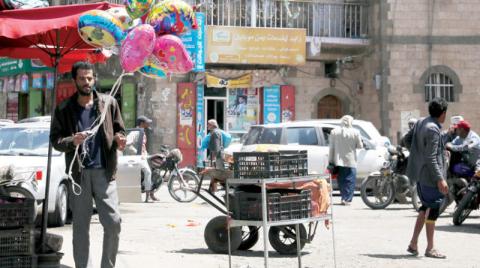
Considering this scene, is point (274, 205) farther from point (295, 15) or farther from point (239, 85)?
point (295, 15)

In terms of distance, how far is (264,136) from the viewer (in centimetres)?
1961

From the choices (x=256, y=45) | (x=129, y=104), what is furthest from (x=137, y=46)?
(x=129, y=104)

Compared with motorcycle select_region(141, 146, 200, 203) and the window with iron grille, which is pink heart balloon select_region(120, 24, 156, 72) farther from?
the window with iron grille

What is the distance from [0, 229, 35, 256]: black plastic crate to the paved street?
115 centimetres

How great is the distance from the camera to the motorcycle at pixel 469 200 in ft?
41.8

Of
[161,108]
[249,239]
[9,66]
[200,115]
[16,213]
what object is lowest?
[249,239]

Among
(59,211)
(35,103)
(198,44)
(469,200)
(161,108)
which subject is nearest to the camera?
(59,211)

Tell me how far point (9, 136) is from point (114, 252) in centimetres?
693

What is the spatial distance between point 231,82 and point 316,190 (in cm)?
1837

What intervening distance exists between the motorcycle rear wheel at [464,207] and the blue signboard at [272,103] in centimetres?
1465

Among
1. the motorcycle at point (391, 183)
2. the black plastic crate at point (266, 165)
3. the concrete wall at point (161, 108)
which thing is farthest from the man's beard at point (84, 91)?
the concrete wall at point (161, 108)

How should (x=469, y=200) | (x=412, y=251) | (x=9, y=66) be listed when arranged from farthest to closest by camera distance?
(x=9, y=66) → (x=469, y=200) → (x=412, y=251)

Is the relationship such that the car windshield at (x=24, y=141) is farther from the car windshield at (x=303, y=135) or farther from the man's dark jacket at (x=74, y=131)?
the car windshield at (x=303, y=135)

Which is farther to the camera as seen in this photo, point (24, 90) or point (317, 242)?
point (24, 90)
